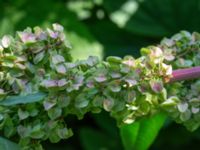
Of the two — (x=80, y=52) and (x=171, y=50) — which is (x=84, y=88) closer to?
(x=171, y=50)

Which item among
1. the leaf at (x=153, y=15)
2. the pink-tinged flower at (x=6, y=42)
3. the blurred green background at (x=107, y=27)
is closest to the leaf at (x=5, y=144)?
the pink-tinged flower at (x=6, y=42)

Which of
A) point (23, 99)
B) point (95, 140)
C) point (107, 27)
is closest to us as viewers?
point (23, 99)

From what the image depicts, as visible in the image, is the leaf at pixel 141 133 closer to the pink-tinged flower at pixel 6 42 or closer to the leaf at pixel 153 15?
the pink-tinged flower at pixel 6 42

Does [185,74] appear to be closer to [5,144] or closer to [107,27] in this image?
[5,144]

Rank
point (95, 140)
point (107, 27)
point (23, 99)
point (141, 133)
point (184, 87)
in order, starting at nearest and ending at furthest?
point (23, 99) < point (184, 87) < point (141, 133) < point (95, 140) < point (107, 27)

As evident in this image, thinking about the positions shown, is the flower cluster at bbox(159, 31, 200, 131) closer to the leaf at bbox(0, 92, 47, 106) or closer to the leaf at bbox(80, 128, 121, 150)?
the leaf at bbox(0, 92, 47, 106)

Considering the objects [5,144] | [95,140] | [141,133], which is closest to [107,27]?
[95,140]
